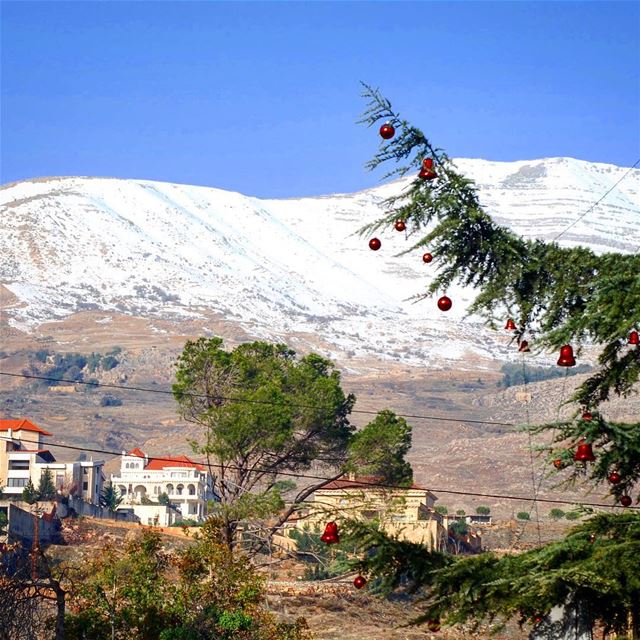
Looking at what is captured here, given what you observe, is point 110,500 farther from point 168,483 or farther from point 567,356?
point 567,356

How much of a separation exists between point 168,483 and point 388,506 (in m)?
72.4

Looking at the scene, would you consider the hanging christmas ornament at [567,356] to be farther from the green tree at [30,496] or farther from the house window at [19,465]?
the house window at [19,465]

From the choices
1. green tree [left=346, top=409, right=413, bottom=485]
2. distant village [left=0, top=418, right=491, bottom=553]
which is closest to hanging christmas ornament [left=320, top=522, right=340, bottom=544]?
distant village [left=0, top=418, right=491, bottom=553]

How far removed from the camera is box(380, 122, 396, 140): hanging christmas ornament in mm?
9156

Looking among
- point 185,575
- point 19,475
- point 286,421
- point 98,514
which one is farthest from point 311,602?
point 19,475

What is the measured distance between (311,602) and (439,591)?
122 feet

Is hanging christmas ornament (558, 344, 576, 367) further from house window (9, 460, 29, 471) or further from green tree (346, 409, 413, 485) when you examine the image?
house window (9, 460, 29, 471)

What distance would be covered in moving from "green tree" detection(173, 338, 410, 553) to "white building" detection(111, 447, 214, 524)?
2248 inches

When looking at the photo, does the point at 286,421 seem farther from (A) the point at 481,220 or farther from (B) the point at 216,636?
(A) the point at 481,220

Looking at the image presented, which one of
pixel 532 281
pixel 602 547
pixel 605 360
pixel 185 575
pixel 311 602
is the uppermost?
pixel 532 281

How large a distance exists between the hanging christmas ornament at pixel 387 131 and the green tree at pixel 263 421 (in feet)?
99.1

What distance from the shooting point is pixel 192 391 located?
44312 mm

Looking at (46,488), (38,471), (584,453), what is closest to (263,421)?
(584,453)

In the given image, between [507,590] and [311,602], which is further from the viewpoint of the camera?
[311,602]
